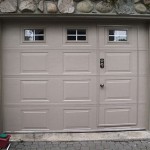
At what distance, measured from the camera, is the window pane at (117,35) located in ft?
20.5

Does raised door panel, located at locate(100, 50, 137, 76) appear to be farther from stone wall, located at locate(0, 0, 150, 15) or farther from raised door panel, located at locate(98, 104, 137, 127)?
stone wall, located at locate(0, 0, 150, 15)

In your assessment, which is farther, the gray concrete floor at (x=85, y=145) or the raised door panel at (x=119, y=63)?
the raised door panel at (x=119, y=63)

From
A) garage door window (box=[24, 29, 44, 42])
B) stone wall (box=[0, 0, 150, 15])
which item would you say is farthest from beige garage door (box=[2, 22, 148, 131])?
stone wall (box=[0, 0, 150, 15])

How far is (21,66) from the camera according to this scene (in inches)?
242

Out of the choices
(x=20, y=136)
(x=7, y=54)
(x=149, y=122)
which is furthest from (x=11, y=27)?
(x=149, y=122)

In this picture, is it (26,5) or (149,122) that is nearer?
(26,5)

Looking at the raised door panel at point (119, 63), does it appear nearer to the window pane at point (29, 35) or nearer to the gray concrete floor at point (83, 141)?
the gray concrete floor at point (83, 141)

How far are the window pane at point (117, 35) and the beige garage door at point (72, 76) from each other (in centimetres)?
2

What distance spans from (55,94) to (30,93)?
506 millimetres

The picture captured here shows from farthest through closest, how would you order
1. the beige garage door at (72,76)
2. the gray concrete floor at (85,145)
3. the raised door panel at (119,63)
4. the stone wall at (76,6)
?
the raised door panel at (119,63) < the beige garage door at (72,76) < the stone wall at (76,6) < the gray concrete floor at (85,145)

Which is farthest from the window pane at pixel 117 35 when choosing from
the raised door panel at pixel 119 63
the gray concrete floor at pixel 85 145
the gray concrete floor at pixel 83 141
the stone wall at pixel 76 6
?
the gray concrete floor at pixel 85 145

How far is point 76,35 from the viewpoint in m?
6.18

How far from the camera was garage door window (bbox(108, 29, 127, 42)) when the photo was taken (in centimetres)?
625

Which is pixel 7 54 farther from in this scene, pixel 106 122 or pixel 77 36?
pixel 106 122
